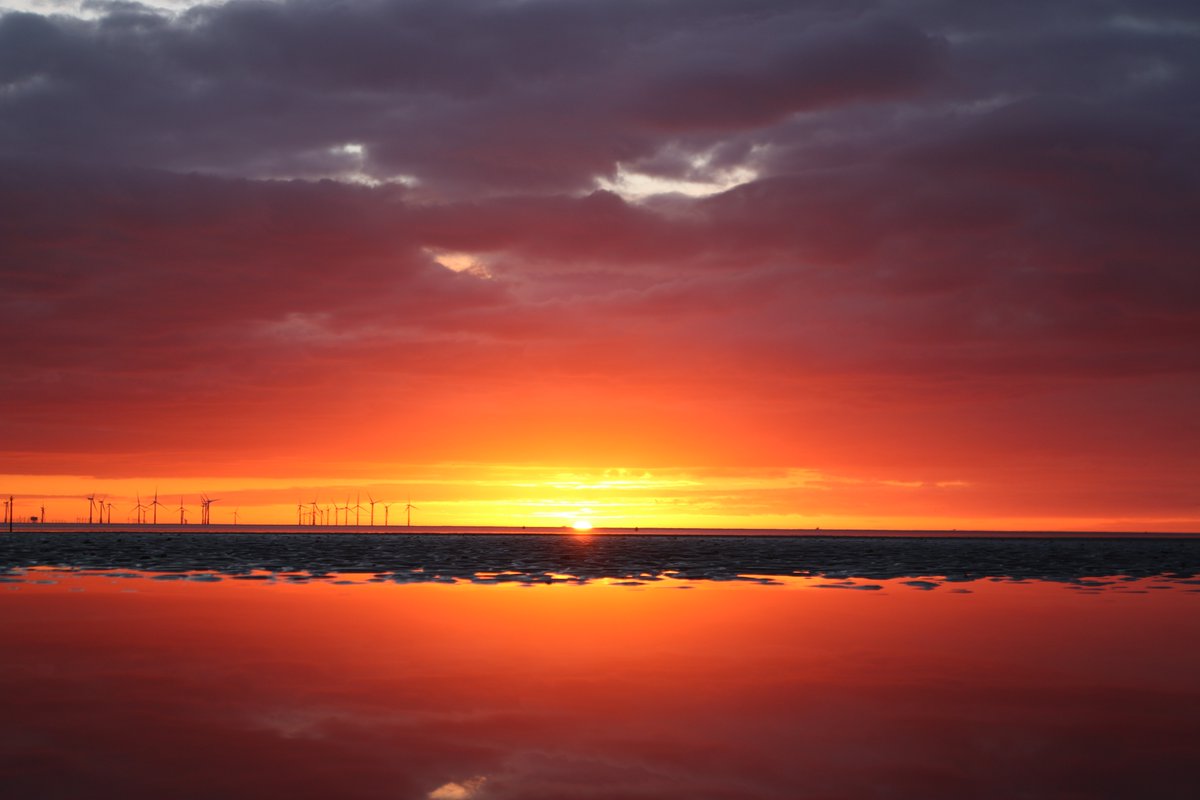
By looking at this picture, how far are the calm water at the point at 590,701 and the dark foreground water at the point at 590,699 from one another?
0.09m

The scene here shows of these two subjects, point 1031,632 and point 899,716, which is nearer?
point 899,716

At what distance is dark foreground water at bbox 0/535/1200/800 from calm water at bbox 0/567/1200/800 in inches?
3.5

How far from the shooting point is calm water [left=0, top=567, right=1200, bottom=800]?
15258mm

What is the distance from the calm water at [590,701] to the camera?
15258 millimetres

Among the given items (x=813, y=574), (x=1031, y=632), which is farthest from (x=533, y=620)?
(x=813, y=574)

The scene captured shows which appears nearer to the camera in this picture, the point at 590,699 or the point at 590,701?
the point at 590,701

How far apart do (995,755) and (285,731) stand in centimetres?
1210

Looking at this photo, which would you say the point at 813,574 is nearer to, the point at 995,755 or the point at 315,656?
the point at 315,656

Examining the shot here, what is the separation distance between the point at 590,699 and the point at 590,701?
220 millimetres

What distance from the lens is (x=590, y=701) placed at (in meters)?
21.6

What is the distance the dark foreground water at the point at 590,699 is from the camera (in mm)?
15266

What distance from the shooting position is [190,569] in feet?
231

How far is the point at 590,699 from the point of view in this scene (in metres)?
21.8

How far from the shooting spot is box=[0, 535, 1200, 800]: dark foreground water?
15.3 metres
